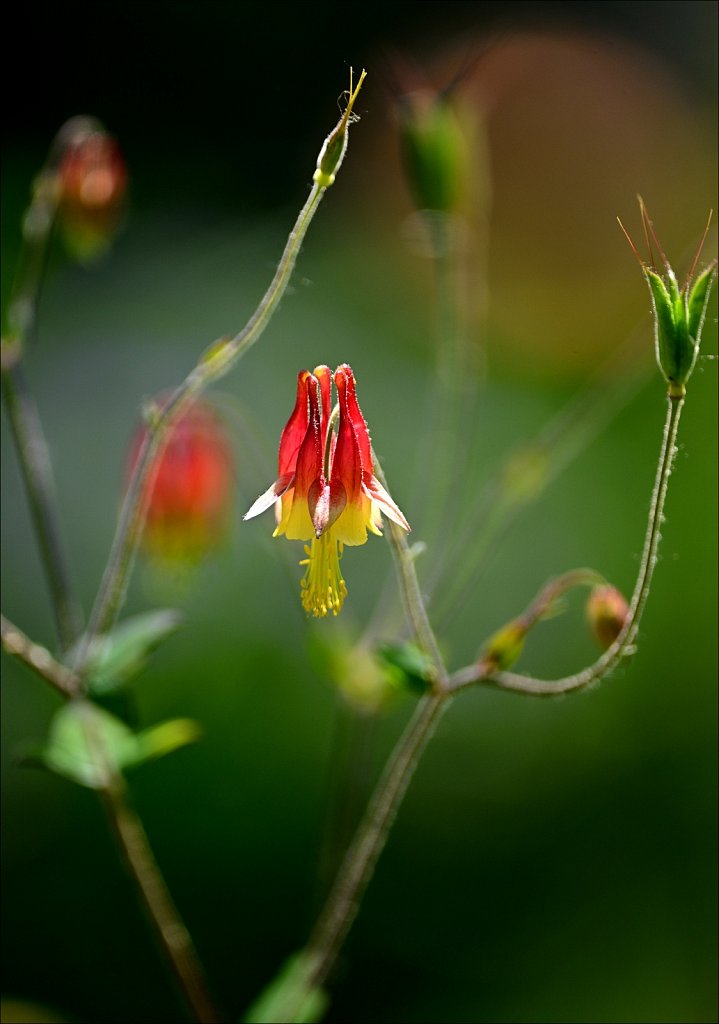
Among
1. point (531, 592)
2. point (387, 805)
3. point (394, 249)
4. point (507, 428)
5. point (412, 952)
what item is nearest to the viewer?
point (387, 805)

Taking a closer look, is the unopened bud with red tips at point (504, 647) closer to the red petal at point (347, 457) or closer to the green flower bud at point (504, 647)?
the green flower bud at point (504, 647)

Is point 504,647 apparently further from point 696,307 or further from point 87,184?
point 87,184

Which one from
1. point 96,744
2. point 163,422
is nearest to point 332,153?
point 163,422

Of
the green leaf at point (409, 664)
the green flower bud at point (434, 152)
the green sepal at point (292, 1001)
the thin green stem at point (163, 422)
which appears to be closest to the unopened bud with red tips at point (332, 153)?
the thin green stem at point (163, 422)

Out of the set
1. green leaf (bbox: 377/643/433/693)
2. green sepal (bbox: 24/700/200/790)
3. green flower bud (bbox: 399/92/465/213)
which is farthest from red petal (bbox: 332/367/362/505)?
green flower bud (bbox: 399/92/465/213)

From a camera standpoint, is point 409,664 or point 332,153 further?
point 409,664

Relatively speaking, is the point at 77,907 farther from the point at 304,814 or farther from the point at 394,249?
the point at 394,249

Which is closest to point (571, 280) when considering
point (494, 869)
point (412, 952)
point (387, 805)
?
point (494, 869)

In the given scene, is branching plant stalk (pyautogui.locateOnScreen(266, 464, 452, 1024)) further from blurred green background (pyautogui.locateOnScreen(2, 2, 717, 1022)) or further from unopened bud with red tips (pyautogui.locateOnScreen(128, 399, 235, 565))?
unopened bud with red tips (pyautogui.locateOnScreen(128, 399, 235, 565))
